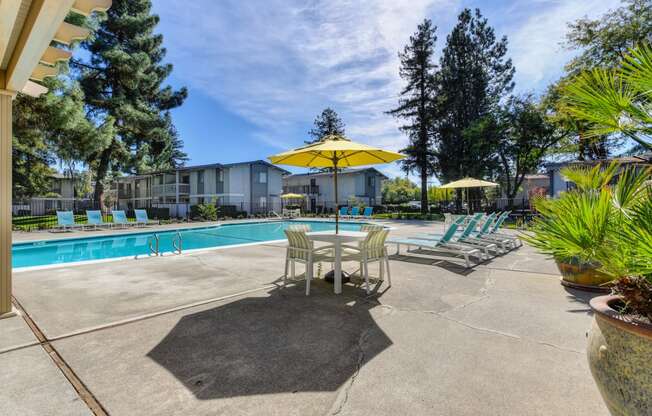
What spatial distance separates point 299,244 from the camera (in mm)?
4797

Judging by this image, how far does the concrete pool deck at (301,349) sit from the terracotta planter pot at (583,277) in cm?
21

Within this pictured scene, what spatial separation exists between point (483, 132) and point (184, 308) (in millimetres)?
25149

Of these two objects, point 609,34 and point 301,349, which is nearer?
point 301,349

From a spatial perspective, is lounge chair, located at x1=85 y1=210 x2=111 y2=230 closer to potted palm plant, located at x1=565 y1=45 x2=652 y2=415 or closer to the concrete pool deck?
the concrete pool deck

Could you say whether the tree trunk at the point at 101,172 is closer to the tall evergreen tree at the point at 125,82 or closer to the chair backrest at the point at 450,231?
the tall evergreen tree at the point at 125,82

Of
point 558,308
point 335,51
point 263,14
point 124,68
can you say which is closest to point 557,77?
point 335,51

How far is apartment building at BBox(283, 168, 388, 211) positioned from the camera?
3678cm

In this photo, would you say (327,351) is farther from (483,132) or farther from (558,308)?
(483,132)

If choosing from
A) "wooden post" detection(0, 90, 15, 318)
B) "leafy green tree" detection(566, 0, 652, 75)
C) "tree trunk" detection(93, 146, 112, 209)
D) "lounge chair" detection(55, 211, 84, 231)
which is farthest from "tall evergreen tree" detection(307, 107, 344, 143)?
"wooden post" detection(0, 90, 15, 318)

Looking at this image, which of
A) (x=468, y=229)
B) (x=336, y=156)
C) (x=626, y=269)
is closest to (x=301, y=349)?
(x=626, y=269)

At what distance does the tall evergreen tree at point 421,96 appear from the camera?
27.3 m

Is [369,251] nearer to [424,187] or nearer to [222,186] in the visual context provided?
[424,187]

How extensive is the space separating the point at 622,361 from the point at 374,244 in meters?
3.43

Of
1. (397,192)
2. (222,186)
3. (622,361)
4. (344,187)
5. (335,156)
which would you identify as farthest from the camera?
(397,192)
